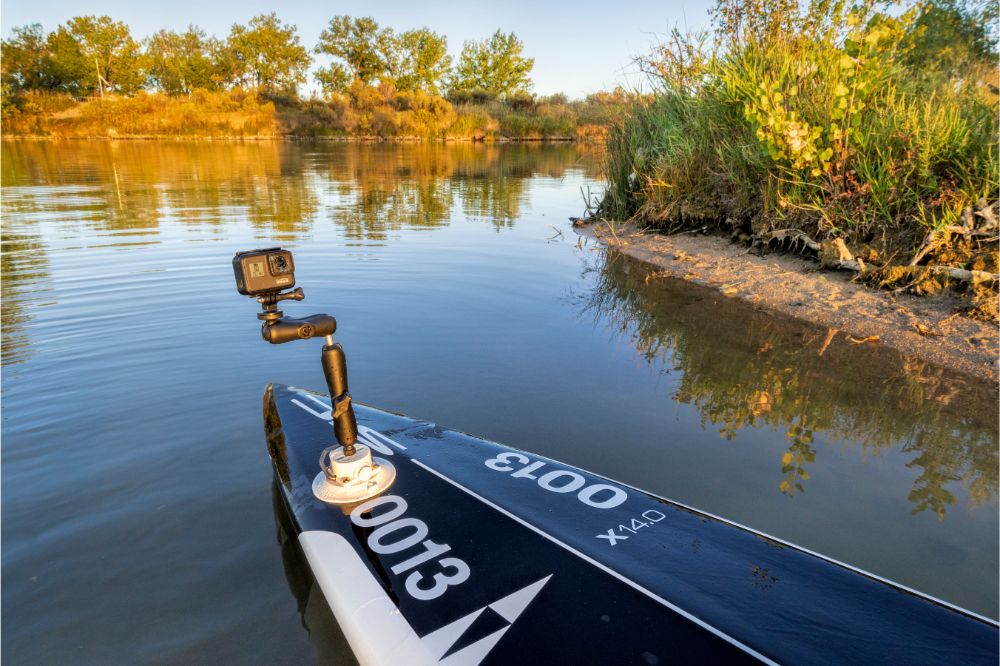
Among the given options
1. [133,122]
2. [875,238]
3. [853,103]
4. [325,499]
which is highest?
[133,122]

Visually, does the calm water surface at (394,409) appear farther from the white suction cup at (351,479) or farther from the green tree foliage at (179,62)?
the green tree foliage at (179,62)

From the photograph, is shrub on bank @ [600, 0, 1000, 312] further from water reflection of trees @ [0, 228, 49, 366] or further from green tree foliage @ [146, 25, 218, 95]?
green tree foliage @ [146, 25, 218, 95]

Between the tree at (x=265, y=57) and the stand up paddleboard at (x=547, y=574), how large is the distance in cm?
6700

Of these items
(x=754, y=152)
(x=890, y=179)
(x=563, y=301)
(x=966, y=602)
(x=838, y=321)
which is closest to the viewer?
(x=966, y=602)

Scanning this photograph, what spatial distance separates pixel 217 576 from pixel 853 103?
25.1 feet

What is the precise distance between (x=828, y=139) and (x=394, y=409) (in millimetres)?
5983

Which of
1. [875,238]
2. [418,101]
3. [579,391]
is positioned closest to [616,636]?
[579,391]

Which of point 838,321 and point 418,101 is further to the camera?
point 418,101

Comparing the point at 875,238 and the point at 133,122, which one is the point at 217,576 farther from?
the point at 133,122

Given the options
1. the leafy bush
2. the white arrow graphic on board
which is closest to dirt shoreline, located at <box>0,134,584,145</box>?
the leafy bush

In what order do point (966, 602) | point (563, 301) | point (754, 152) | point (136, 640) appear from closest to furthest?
point (136, 640) → point (966, 602) → point (563, 301) → point (754, 152)

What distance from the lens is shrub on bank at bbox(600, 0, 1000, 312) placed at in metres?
5.66

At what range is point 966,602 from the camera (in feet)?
7.31

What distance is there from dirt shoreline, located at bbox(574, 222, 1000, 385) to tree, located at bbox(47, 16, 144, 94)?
221 ft
